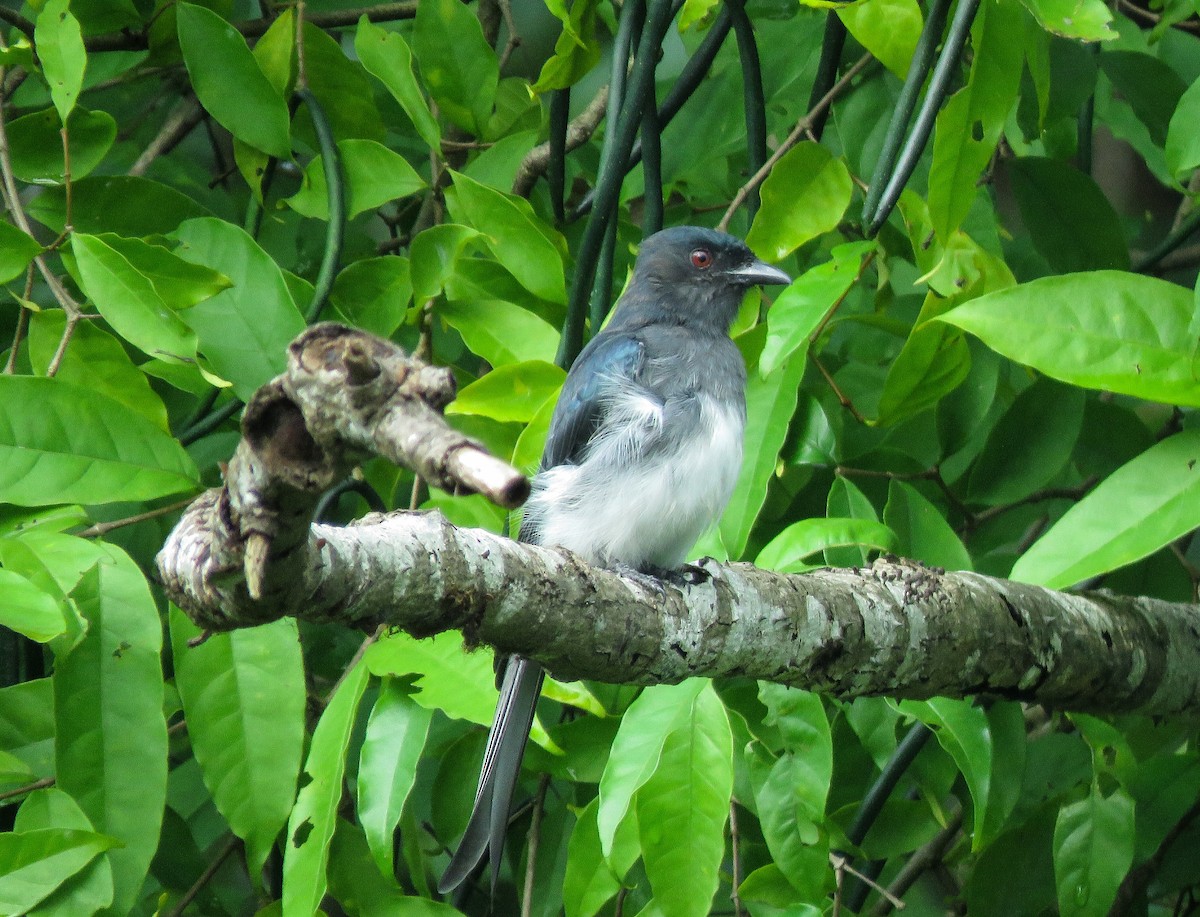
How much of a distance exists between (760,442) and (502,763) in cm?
85

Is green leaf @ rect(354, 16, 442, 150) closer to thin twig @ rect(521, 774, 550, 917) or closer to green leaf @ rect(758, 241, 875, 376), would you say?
green leaf @ rect(758, 241, 875, 376)

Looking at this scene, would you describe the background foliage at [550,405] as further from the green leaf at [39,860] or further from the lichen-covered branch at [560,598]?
the lichen-covered branch at [560,598]

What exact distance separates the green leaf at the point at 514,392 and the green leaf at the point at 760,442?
1.34 feet

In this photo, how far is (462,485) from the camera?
34.6 inches

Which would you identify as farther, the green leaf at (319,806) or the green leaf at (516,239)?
the green leaf at (516,239)

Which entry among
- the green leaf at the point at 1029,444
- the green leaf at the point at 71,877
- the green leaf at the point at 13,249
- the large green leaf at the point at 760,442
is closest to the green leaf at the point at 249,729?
the green leaf at the point at 71,877

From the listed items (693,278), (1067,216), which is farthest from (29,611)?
(1067,216)

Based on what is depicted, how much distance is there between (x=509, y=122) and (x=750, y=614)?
1.90 m

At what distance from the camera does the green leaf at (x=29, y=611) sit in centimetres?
187

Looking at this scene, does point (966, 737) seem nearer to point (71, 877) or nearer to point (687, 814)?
point (687, 814)

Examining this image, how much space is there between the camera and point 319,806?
2154mm

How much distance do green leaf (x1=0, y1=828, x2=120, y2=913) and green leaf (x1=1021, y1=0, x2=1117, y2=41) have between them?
2.10 m

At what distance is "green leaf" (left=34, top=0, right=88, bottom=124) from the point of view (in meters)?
2.43

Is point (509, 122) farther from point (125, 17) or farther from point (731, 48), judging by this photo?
point (125, 17)
